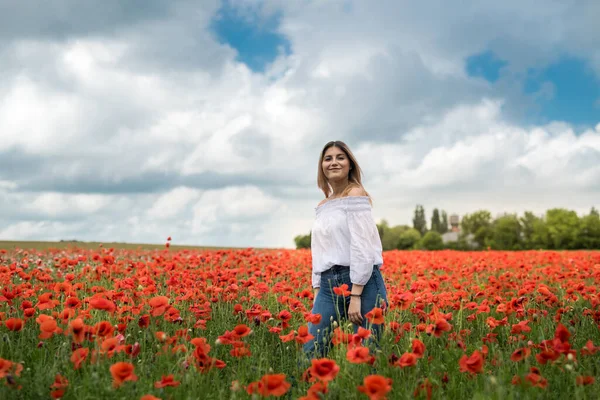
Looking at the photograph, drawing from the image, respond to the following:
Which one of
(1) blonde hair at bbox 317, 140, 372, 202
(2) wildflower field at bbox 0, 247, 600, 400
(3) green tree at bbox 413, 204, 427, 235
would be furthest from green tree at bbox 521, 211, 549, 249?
(1) blonde hair at bbox 317, 140, 372, 202

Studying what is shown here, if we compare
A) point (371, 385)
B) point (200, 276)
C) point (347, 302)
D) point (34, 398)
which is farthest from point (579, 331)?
point (34, 398)

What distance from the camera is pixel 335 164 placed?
5.18 m

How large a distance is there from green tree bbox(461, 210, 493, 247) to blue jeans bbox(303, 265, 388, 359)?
62.6m

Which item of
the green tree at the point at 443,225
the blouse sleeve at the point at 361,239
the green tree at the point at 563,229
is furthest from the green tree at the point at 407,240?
the blouse sleeve at the point at 361,239

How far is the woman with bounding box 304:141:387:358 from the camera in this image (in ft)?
15.5

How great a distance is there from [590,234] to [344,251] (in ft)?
219

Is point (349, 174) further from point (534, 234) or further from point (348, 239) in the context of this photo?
point (534, 234)

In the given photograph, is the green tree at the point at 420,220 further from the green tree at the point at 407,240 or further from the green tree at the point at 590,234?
the green tree at the point at 590,234

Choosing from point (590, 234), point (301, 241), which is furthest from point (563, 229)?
point (301, 241)

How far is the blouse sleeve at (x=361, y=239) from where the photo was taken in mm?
4664

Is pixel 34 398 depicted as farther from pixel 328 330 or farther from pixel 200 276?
pixel 200 276

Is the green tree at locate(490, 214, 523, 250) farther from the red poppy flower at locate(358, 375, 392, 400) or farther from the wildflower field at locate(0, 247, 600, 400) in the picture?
the red poppy flower at locate(358, 375, 392, 400)

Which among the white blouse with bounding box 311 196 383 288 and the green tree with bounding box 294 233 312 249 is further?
the green tree with bounding box 294 233 312 249

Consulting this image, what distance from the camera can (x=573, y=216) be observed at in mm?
68750
